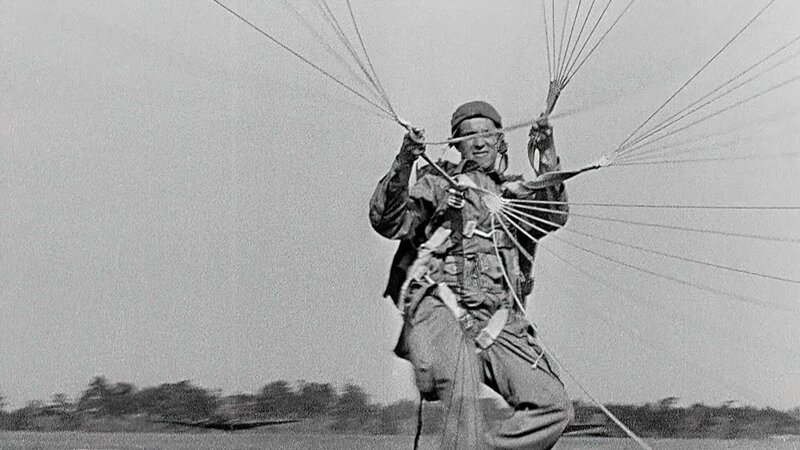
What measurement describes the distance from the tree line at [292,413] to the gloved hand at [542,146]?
4.52 ft

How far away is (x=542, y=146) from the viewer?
18.6ft

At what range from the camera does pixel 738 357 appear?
21.4 ft

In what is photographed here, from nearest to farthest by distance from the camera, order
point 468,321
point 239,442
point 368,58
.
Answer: point 468,321, point 368,58, point 239,442

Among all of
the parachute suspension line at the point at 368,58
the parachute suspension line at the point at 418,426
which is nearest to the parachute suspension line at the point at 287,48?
the parachute suspension line at the point at 368,58

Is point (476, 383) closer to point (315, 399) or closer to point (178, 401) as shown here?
point (315, 399)

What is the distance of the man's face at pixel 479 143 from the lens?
583 centimetres

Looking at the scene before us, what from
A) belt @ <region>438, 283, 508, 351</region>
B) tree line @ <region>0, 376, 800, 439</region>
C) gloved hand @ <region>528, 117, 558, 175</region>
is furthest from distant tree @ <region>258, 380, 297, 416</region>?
gloved hand @ <region>528, 117, 558, 175</region>

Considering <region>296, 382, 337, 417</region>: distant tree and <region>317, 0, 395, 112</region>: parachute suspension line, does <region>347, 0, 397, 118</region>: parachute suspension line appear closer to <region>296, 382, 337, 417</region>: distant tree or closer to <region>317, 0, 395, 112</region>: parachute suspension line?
<region>317, 0, 395, 112</region>: parachute suspension line

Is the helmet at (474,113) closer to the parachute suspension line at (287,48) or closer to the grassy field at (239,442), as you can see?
the parachute suspension line at (287,48)

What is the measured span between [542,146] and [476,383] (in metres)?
0.99

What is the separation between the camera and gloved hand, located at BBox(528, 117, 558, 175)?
5638 millimetres

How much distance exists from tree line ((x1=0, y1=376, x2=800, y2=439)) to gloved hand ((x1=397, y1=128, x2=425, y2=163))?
1398 mm

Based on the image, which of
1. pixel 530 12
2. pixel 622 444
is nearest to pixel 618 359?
pixel 622 444

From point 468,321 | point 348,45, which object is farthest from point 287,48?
point 468,321
